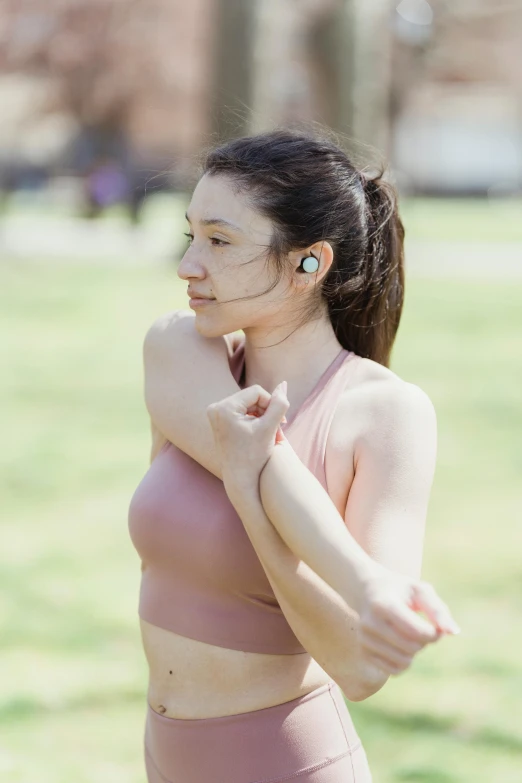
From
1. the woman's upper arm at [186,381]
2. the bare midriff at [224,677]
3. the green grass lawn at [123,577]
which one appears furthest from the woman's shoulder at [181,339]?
the green grass lawn at [123,577]

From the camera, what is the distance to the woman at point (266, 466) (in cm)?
181

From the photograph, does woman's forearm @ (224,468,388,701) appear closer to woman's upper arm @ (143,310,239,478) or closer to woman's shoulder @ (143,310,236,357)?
woman's upper arm @ (143,310,239,478)

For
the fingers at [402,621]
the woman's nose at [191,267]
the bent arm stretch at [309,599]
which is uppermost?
the woman's nose at [191,267]

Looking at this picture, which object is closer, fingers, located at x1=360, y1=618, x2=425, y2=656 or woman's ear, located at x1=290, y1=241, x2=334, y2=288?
fingers, located at x1=360, y1=618, x2=425, y2=656

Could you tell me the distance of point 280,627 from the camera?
79.2 inches

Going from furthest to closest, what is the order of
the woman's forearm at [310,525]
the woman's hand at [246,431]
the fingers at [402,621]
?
the woman's hand at [246,431], the woman's forearm at [310,525], the fingers at [402,621]

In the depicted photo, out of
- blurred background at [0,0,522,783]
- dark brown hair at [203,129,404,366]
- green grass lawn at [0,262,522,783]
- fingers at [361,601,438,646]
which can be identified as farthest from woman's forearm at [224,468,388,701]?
green grass lawn at [0,262,522,783]

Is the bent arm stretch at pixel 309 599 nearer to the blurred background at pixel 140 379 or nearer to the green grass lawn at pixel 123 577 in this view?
the blurred background at pixel 140 379

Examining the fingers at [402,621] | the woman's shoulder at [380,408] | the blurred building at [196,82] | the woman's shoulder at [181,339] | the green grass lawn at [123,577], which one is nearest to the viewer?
the fingers at [402,621]

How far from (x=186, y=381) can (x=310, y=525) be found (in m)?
0.48

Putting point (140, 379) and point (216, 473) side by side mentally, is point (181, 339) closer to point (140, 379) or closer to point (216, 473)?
point (216, 473)

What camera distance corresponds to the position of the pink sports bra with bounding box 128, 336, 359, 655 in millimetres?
1955

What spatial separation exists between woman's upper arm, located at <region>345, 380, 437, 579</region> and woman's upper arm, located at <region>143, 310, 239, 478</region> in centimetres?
26

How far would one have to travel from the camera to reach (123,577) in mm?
5590
